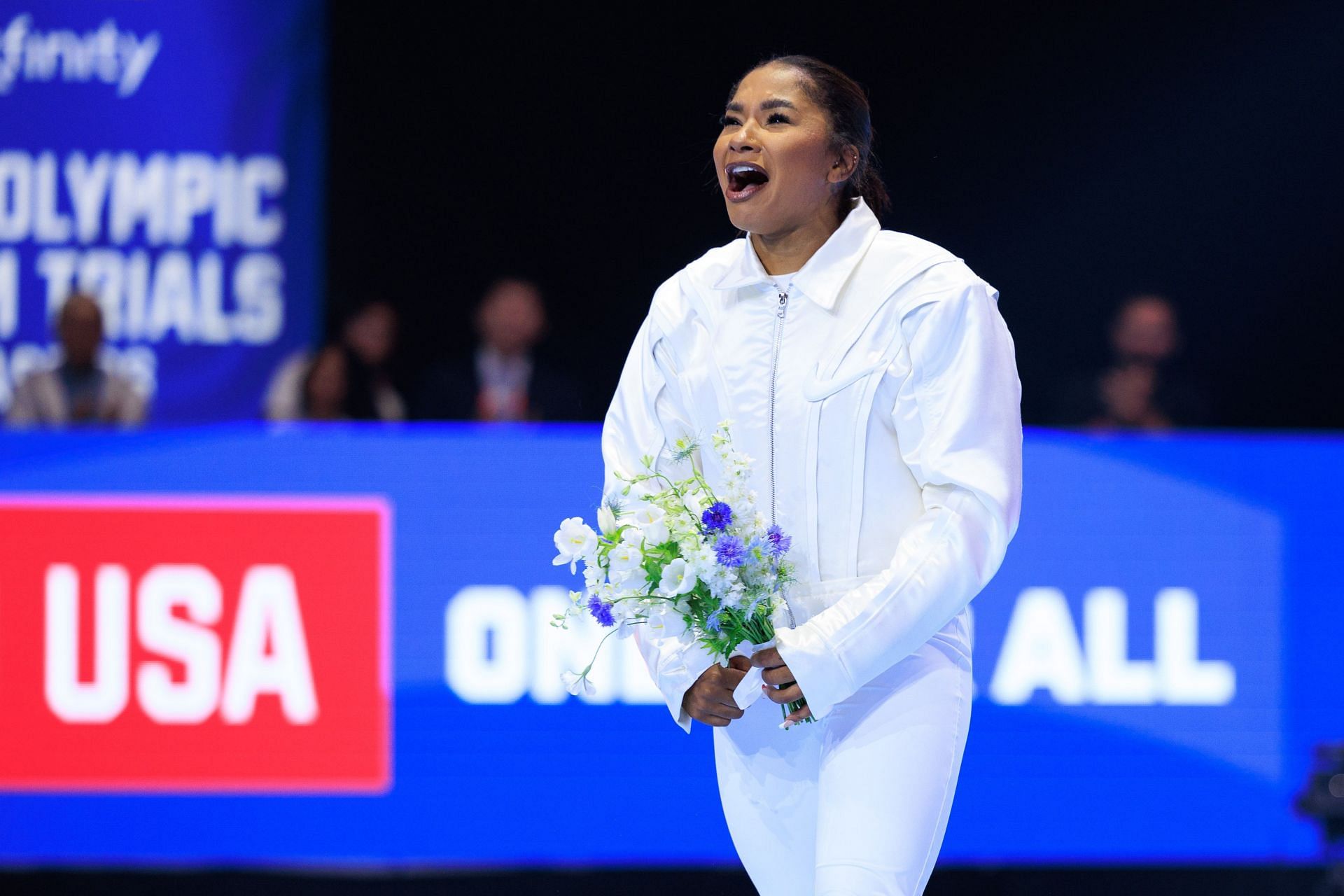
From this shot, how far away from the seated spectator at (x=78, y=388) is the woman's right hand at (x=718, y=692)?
3511 mm

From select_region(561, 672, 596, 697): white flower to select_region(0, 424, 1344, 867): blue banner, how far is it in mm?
2034

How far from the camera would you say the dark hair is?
2.70m

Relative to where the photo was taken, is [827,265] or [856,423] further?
[827,265]

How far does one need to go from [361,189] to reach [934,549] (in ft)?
17.4

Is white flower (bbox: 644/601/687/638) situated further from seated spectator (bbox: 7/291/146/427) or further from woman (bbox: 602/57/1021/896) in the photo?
seated spectator (bbox: 7/291/146/427)

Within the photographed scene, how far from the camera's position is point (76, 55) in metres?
7.29

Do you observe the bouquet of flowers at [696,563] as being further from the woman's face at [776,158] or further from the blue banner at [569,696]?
the blue banner at [569,696]

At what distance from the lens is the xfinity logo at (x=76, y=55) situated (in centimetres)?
724

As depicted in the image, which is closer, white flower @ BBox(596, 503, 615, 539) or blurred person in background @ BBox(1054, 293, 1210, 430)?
white flower @ BBox(596, 503, 615, 539)

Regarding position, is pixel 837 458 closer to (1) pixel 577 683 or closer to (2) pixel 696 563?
(2) pixel 696 563

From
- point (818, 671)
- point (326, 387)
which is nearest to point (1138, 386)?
point (326, 387)

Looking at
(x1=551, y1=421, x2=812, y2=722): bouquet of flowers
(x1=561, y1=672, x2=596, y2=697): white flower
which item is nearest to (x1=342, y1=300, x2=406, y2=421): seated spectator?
(x1=561, y1=672, x2=596, y2=697): white flower

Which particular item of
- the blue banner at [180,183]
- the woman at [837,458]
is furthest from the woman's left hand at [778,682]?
the blue banner at [180,183]

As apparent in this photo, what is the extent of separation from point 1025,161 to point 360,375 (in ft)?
8.72
